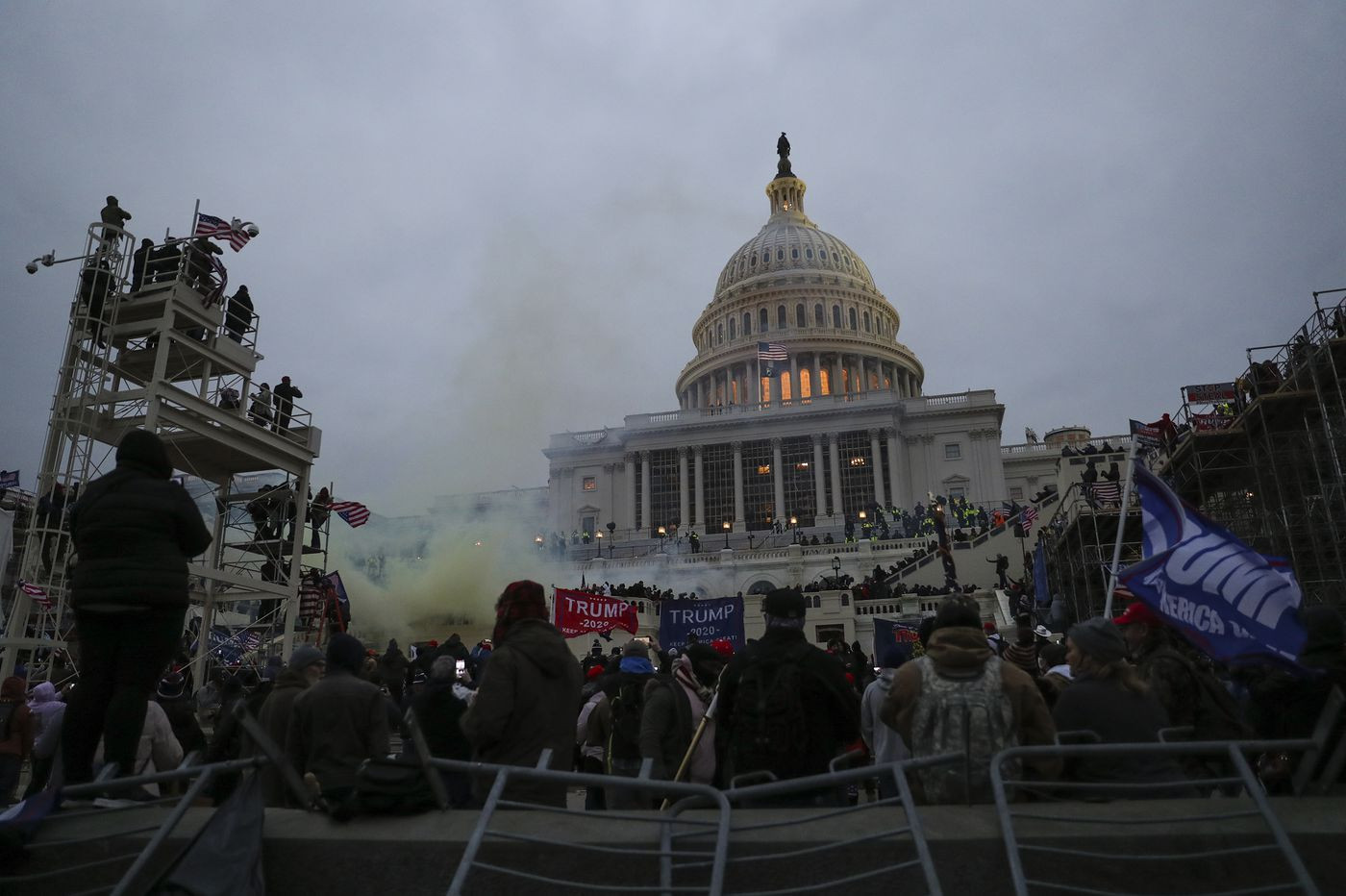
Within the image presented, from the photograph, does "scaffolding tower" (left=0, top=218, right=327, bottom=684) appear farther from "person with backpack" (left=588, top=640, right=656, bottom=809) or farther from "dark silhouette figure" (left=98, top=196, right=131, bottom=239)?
"person with backpack" (left=588, top=640, right=656, bottom=809)

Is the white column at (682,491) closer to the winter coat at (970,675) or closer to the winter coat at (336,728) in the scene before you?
the winter coat at (336,728)

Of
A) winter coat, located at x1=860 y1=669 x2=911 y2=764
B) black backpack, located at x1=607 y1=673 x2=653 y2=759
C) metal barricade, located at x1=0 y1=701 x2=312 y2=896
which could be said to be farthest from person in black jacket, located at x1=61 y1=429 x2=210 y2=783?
winter coat, located at x1=860 y1=669 x2=911 y2=764

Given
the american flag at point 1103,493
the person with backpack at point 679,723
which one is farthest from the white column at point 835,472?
the person with backpack at point 679,723

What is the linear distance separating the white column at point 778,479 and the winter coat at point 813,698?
59.9m

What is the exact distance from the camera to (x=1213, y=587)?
624 cm

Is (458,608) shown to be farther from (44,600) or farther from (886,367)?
(886,367)

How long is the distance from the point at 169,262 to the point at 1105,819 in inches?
742

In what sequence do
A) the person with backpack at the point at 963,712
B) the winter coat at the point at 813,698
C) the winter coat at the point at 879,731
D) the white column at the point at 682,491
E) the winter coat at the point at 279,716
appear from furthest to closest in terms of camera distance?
1. the white column at the point at 682,491
2. the winter coat at the point at 879,731
3. the winter coat at the point at 279,716
4. the winter coat at the point at 813,698
5. the person with backpack at the point at 963,712

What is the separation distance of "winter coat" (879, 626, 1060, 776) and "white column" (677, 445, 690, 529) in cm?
6160

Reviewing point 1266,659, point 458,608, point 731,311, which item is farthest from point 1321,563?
point 731,311

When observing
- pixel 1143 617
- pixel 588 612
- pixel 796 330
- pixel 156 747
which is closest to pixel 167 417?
pixel 588 612

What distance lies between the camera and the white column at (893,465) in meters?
64.0

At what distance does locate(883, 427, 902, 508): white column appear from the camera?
64000mm

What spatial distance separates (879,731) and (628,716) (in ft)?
6.23
